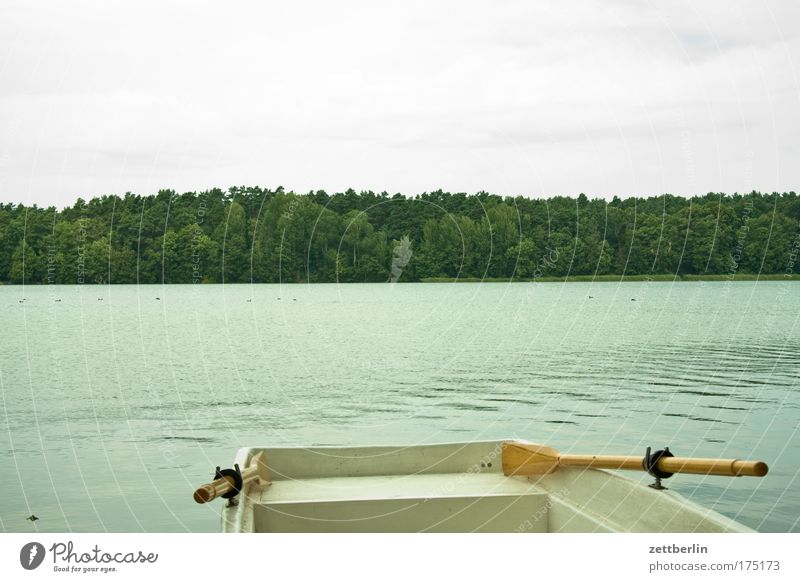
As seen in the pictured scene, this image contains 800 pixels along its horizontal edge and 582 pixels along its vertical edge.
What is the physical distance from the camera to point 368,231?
22.0 metres

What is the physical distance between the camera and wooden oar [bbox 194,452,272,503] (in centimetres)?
549

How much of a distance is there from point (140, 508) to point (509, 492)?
481 centimetres

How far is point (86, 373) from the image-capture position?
22.8m

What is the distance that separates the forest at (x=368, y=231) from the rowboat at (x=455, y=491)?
245 inches

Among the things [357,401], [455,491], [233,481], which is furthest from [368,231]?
[233,481]

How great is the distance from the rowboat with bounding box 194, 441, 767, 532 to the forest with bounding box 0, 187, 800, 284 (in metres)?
6.21

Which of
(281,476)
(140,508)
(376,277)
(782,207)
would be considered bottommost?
(140,508)

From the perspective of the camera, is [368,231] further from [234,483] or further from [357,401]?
[234,483]

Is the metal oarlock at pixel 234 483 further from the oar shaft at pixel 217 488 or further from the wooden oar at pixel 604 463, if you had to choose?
the wooden oar at pixel 604 463

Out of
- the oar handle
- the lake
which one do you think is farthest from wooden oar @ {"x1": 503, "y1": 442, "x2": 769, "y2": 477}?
the lake

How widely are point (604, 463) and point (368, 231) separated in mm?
16204

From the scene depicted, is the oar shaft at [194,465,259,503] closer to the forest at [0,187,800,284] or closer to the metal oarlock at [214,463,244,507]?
Answer: the metal oarlock at [214,463,244,507]
